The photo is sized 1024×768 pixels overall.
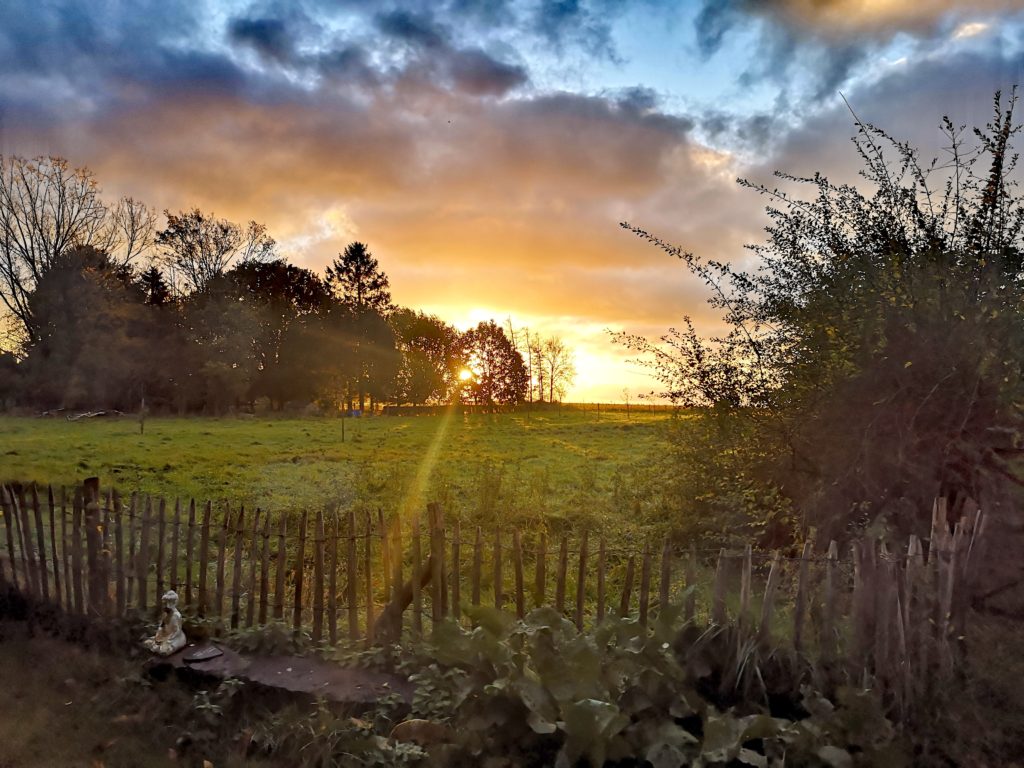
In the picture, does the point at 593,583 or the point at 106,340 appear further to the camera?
the point at 106,340

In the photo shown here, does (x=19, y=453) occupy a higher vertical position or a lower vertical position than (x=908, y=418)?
lower

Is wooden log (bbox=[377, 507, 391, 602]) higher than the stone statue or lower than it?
higher

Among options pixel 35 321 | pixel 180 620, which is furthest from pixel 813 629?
pixel 35 321

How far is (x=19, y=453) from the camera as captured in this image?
18.8 metres

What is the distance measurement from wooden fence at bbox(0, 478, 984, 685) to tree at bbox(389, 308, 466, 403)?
49.9 meters

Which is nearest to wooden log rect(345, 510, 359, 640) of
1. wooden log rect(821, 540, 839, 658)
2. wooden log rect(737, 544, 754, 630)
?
wooden log rect(737, 544, 754, 630)

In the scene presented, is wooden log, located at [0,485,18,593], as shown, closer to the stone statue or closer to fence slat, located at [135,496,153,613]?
fence slat, located at [135,496,153,613]

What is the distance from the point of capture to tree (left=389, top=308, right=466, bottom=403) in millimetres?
58625

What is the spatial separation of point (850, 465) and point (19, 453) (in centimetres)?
2125

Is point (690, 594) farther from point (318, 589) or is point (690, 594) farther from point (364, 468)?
point (364, 468)

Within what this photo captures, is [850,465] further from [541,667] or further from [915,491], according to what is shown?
[541,667]

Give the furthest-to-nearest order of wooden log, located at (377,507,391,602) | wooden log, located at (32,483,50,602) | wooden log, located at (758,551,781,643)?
wooden log, located at (32,483,50,602) < wooden log, located at (377,507,391,602) < wooden log, located at (758,551,781,643)

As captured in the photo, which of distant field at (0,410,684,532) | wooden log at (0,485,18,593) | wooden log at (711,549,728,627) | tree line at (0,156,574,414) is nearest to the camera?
wooden log at (711,549,728,627)

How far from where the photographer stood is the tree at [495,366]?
65562 millimetres
